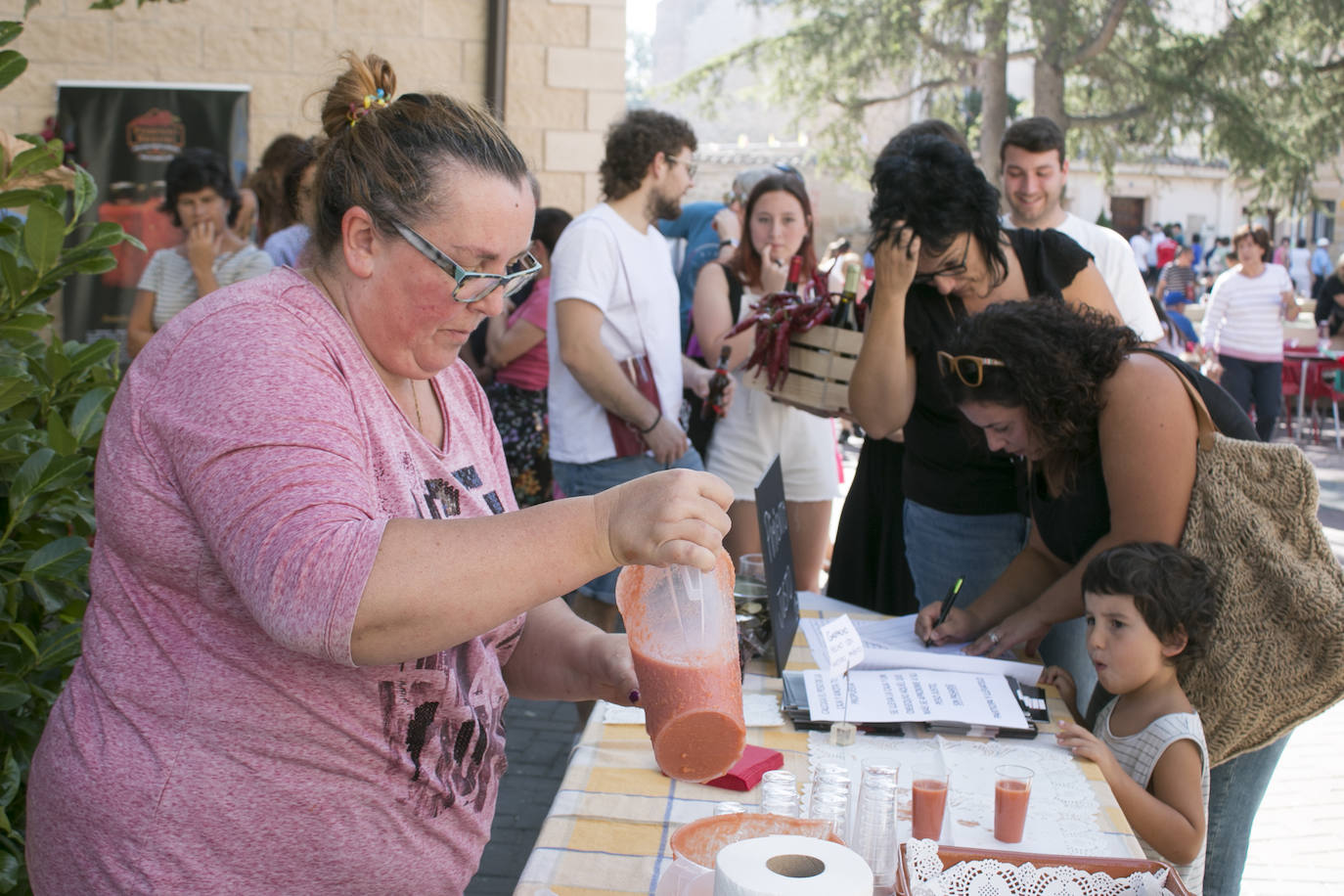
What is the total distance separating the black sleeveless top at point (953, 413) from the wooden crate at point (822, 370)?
9.4 inches

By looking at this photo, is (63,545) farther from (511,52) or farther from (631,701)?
(511,52)

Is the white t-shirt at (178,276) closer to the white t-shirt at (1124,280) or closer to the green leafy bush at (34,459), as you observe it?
the green leafy bush at (34,459)

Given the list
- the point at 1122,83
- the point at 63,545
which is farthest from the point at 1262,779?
the point at 1122,83

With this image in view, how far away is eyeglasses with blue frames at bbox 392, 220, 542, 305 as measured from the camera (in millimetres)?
1339

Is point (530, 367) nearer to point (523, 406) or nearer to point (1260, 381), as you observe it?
point (523, 406)

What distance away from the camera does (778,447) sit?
4195mm

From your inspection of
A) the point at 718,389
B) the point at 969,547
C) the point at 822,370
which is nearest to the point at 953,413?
the point at 969,547

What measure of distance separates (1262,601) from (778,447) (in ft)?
6.80

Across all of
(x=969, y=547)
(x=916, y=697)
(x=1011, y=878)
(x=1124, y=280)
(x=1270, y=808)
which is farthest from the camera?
(x=1124, y=280)

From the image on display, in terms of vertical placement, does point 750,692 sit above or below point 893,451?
below

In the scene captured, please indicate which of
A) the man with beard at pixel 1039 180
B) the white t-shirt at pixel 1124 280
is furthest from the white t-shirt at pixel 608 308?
the man with beard at pixel 1039 180

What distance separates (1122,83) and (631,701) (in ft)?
62.4

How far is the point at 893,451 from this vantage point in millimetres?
3822

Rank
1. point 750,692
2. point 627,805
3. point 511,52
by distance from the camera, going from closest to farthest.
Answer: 1. point 627,805
2. point 750,692
3. point 511,52
